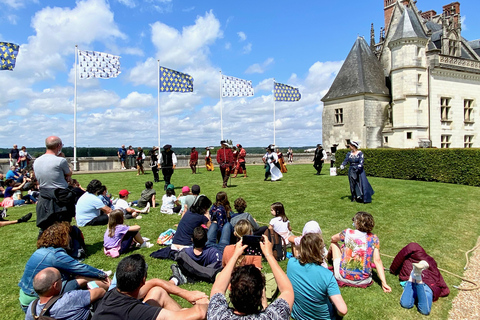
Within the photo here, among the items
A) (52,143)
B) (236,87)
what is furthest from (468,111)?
(52,143)

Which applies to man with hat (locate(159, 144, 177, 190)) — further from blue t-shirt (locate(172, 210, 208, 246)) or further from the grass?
blue t-shirt (locate(172, 210, 208, 246))

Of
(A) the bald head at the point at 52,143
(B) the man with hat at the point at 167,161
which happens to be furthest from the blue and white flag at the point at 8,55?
(A) the bald head at the point at 52,143

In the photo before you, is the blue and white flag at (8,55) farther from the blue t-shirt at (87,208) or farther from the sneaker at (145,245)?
the sneaker at (145,245)

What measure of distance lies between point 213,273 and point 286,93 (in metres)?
26.4

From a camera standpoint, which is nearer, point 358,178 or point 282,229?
point 282,229

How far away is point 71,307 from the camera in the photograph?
320cm

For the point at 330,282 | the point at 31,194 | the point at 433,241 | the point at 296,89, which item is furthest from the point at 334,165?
the point at 330,282

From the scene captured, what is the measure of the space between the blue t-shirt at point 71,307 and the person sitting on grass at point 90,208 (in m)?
4.32

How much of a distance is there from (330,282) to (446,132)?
32.9 m

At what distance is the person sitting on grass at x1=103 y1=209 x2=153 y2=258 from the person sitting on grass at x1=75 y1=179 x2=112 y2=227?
1768 mm

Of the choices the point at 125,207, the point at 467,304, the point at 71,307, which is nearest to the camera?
the point at 71,307

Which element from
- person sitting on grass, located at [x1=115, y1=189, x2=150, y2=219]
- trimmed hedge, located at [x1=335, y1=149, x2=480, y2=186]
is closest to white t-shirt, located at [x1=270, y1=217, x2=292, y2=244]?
person sitting on grass, located at [x1=115, y1=189, x2=150, y2=219]

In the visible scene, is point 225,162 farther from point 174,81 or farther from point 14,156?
point 14,156

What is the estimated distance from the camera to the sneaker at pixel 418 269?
4051 millimetres
